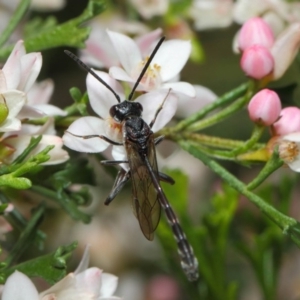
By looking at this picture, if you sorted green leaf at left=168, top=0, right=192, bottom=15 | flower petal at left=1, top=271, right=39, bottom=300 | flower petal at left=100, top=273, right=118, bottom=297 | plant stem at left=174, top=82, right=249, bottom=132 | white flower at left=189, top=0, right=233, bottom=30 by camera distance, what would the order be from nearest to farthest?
flower petal at left=1, top=271, right=39, bottom=300 → flower petal at left=100, top=273, right=118, bottom=297 → plant stem at left=174, top=82, right=249, bottom=132 → white flower at left=189, top=0, right=233, bottom=30 → green leaf at left=168, top=0, right=192, bottom=15

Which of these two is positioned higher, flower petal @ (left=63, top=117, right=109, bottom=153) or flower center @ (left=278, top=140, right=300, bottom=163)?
flower petal @ (left=63, top=117, right=109, bottom=153)

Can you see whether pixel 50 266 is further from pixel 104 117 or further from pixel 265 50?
pixel 265 50

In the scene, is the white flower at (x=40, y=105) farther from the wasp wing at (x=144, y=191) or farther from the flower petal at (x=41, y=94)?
the wasp wing at (x=144, y=191)

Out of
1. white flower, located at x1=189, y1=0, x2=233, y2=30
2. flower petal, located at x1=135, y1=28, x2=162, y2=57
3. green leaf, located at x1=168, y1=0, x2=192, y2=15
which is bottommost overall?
flower petal, located at x1=135, y1=28, x2=162, y2=57

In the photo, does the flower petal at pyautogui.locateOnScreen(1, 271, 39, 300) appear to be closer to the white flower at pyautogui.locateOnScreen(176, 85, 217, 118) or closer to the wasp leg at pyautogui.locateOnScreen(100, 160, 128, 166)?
the wasp leg at pyautogui.locateOnScreen(100, 160, 128, 166)

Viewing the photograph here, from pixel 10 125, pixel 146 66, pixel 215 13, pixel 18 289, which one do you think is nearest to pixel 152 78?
pixel 146 66

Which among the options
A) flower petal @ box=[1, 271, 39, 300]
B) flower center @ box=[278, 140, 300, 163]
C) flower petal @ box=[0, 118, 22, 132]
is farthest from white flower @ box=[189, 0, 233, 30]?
flower petal @ box=[1, 271, 39, 300]

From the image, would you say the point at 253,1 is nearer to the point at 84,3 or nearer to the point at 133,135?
the point at 133,135
